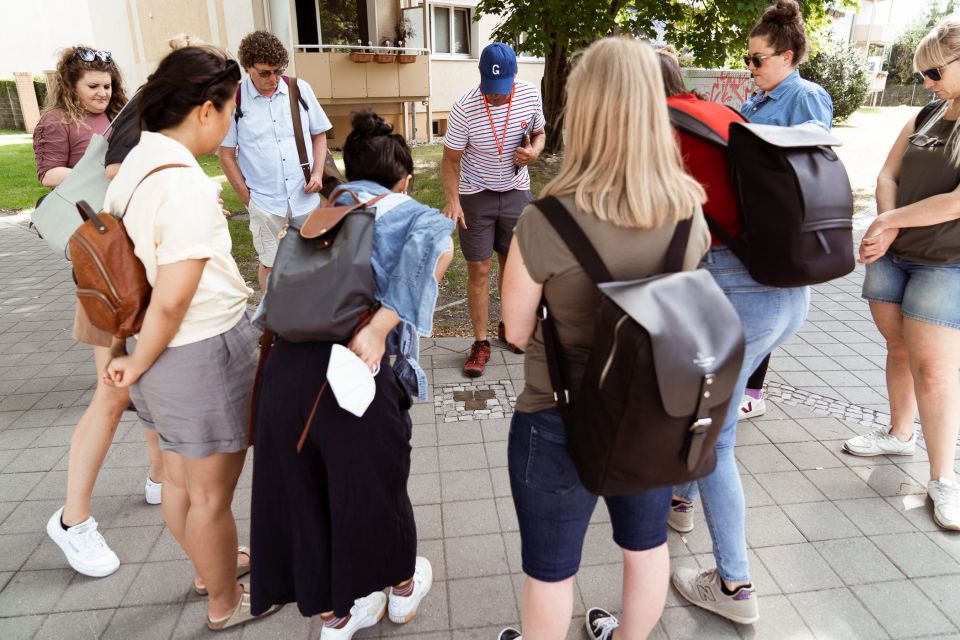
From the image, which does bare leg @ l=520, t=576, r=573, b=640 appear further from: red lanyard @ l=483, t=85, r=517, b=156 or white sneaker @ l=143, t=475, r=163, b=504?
red lanyard @ l=483, t=85, r=517, b=156

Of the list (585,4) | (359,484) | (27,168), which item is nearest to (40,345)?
(359,484)

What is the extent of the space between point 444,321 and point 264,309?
11.8 ft

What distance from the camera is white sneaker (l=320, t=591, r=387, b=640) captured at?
89.7 inches

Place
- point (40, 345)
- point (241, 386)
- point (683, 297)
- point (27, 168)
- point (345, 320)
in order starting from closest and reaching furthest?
point (683, 297), point (345, 320), point (241, 386), point (40, 345), point (27, 168)

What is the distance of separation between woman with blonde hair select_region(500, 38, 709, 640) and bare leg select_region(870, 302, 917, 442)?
1990 mm

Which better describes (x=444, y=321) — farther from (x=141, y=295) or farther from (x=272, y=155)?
(x=141, y=295)

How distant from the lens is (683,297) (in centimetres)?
148

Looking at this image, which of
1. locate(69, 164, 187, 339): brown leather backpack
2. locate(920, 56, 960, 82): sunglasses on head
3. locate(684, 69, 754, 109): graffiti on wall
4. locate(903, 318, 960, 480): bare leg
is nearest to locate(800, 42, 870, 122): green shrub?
locate(684, 69, 754, 109): graffiti on wall

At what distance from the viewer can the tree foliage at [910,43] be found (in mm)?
39572

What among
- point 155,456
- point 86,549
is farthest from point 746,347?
point 86,549

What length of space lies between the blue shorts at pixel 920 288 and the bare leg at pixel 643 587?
5.96ft

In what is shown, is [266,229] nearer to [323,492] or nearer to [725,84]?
[323,492]

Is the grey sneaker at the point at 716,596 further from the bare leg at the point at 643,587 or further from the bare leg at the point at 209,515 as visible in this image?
the bare leg at the point at 209,515

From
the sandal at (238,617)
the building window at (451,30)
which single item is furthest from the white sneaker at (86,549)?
the building window at (451,30)
